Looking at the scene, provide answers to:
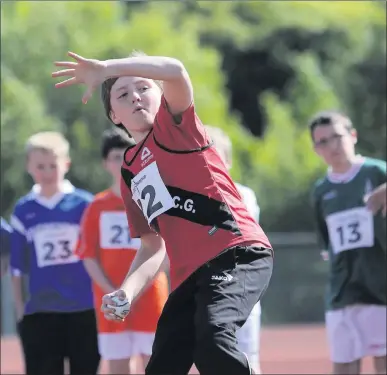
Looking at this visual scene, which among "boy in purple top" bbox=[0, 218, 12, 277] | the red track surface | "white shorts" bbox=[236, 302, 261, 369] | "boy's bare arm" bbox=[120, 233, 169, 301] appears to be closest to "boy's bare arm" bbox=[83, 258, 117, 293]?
"boy in purple top" bbox=[0, 218, 12, 277]

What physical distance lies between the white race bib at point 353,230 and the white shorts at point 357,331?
40 centimetres

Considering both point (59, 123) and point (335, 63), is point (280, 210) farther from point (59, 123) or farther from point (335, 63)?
point (335, 63)

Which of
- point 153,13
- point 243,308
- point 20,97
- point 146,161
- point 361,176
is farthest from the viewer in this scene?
point 153,13

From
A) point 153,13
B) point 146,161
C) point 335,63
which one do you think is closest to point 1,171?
point 153,13

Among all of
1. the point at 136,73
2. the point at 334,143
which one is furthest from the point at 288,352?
the point at 136,73

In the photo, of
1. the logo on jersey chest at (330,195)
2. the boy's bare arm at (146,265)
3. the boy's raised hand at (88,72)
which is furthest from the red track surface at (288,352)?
the boy's raised hand at (88,72)

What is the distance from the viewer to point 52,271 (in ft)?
21.9

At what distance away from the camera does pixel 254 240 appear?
13.0 ft

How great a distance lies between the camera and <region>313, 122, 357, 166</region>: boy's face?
6.72 meters

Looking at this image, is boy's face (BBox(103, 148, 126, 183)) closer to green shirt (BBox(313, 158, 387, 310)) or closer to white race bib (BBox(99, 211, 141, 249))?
white race bib (BBox(99, 211, 141, 249))

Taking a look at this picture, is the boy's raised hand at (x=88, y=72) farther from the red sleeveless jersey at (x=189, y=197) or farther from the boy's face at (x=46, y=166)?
the boy's face at (x=46, y=166)

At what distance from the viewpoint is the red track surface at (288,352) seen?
10505 millimetres

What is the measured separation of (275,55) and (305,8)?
2612 mm

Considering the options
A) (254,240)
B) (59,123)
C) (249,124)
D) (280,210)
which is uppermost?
(249,124)
